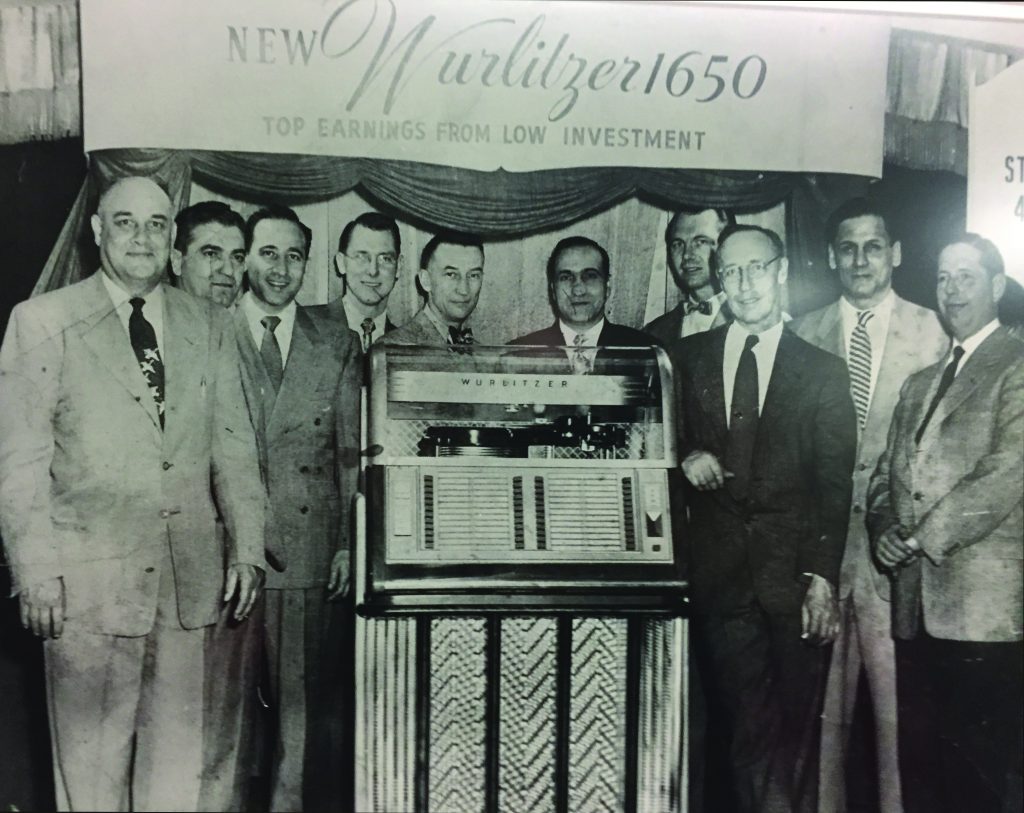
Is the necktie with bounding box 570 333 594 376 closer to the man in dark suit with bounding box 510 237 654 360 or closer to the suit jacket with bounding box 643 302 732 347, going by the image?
the man in dark suit with bounding box 510 237 654 360

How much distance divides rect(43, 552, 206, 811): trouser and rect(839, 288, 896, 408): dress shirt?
1660mm

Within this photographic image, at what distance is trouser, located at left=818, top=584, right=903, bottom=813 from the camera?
7.29 feet

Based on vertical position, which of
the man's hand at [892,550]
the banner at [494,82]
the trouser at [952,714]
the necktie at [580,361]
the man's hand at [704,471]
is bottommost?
the trouser at [952,714]

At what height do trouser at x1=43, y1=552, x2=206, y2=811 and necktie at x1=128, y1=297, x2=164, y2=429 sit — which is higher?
necktie at x1=128, y1=297, x2=164, y2=429

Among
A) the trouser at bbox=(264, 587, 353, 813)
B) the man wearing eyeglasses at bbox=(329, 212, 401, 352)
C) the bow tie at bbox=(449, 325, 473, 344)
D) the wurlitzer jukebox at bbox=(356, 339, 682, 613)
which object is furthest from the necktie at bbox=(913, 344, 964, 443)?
the trouser at bbox=(264, 587, 353, 813)

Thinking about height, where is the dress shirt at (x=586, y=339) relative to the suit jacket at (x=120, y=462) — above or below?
above

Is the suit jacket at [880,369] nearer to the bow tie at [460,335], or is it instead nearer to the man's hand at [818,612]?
the man's hand at [818,612]

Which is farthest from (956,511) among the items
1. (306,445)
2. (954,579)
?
(306,445)

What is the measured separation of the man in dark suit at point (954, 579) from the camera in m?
2.22

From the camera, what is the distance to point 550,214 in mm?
2180

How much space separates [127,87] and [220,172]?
27cm

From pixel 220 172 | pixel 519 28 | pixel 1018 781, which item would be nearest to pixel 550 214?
pixel 519 28

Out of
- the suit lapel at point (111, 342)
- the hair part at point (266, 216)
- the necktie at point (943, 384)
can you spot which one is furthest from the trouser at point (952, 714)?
the suit lapel at point (111, 342)

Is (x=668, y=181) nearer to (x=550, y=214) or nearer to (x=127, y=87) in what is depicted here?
(x=550, y=214)
